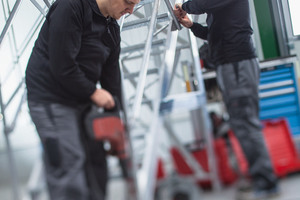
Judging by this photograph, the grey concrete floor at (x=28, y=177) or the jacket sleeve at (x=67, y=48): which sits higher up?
the jacket sleeve at (x=67, y=48)

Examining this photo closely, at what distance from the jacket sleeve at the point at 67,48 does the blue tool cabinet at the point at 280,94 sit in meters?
1.14

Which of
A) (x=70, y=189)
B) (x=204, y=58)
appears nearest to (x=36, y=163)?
(x=70, y=189)

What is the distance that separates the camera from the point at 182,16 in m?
1.50

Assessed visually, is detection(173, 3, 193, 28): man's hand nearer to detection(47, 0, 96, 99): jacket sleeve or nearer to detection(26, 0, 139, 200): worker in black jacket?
detection(26, 0, 139, 200): worker in black jacket

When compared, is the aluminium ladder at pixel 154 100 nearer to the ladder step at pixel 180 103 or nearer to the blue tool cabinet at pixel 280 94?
the ladder step at pixel 180 103

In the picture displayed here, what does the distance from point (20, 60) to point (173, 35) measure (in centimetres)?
105

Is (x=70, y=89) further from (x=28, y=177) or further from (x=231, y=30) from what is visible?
(x=231, y=30)

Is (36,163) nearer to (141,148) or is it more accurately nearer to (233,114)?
(141,148)

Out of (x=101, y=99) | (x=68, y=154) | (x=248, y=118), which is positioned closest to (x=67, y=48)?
(x=101, y=99)

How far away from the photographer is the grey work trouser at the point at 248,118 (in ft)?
4.50

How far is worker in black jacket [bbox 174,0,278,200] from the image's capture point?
1371 mm

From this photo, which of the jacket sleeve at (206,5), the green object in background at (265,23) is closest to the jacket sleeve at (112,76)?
the jacket sleeve at (206,5)

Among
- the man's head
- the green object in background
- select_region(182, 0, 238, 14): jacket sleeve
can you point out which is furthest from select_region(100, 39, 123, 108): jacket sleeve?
the green object in background

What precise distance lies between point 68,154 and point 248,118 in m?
0.78
